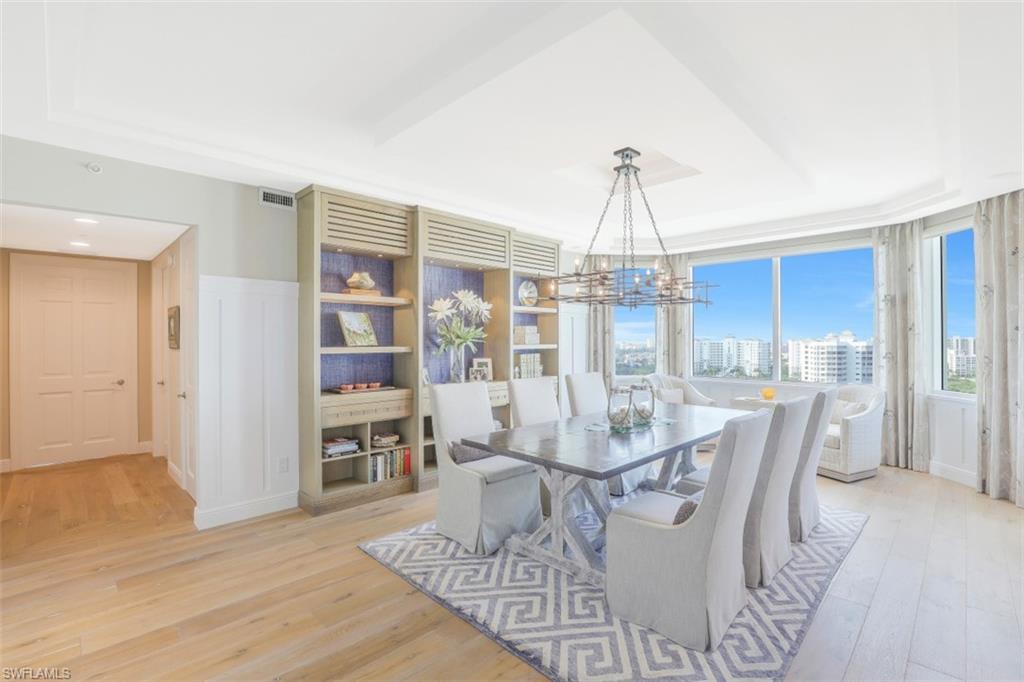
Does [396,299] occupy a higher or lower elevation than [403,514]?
higher

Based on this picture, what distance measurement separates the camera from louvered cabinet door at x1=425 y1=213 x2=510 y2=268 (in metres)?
4.54

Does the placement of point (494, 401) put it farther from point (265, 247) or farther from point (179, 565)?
point (179, 565)

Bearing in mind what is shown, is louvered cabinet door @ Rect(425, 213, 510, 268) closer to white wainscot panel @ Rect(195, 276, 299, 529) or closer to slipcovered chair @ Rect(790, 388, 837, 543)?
white wainscot panel @ Rect(195, 276, 299, 529)

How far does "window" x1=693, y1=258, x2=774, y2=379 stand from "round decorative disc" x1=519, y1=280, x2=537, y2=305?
2.40 m

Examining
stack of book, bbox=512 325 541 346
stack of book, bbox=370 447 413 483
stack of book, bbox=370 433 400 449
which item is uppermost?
stack of book, bbox=512 325 541 346

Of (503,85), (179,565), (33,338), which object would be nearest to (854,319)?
(503,85)

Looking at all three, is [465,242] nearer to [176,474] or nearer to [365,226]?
[365,226]

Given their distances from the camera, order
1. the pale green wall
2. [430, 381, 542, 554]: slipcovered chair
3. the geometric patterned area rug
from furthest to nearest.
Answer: [430, 381, 542, 554]: slipcovered chair → the pale green wall → the geometric patterned area rug

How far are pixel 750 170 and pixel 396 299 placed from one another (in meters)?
2.98

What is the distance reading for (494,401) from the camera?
511 centimetres

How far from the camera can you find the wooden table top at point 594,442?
2506 millimetres

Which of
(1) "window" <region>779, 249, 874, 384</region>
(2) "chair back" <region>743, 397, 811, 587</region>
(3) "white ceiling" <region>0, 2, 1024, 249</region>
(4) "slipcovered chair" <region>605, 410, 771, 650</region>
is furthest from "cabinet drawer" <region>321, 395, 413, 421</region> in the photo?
(1) "window" <region>779, 249, 874, 384</region>

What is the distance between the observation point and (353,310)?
14.8 feet

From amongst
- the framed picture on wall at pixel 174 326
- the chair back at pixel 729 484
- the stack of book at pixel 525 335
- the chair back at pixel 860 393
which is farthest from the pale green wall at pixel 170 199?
the chair back at pixel 860 393
